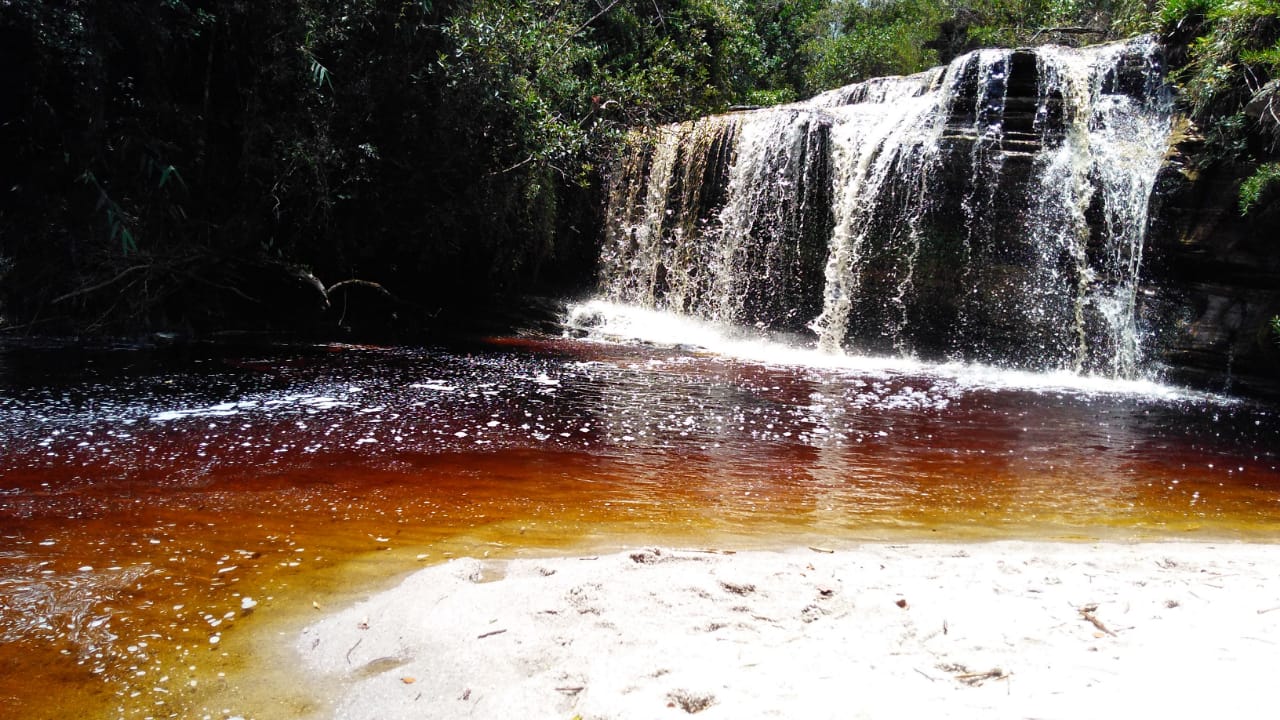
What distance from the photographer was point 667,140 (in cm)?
1345

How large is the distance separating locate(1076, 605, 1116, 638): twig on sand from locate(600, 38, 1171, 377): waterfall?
8322 mm

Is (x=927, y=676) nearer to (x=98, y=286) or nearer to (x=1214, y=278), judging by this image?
(x=1214, y=278)

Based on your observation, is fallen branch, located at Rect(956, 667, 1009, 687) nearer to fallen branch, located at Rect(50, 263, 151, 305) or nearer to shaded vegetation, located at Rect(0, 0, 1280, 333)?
shaded vegetation, located at Rect(0, 0, 1280, 333)

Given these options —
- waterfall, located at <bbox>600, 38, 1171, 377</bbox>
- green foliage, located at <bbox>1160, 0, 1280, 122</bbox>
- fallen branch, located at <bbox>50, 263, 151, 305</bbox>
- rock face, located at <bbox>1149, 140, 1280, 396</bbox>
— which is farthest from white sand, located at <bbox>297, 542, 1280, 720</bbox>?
green foliage, located at <bbox>1160, 0, 1280, 122</bbox>

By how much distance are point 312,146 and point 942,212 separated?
8.37 metres

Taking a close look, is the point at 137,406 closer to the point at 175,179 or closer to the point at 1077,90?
the point at 175,179

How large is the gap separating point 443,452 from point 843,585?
9.87 ft

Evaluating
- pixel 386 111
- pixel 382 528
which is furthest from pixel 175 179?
pixel 382 528

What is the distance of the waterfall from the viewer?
968 centimetres

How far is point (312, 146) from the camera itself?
9094 millimetres

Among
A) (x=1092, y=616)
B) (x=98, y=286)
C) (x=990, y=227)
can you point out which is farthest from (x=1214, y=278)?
(x=98, y=286)

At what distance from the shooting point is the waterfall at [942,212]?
968 cm

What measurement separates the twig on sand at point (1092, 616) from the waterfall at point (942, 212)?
27.3ft

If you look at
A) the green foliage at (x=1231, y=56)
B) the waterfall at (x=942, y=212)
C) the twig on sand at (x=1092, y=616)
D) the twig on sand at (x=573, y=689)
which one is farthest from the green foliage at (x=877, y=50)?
the twig on sand at (x=573, y=689)
